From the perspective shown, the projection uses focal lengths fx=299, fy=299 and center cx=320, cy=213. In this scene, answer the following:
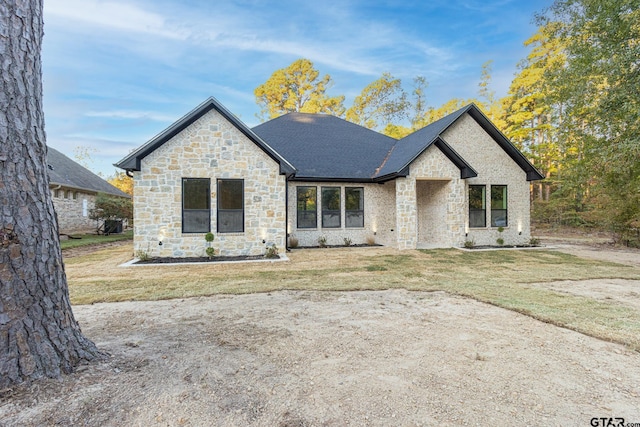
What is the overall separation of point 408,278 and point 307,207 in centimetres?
690

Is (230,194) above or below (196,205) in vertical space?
above

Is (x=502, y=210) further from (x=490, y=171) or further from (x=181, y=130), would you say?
(x=181, y=130)

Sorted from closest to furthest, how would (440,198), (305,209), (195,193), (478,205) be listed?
(195,193) < (440,198) < (305,209) < (478,205)

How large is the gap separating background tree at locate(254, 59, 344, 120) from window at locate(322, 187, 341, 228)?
15.7 m

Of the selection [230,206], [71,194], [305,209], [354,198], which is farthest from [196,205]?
[71,194]

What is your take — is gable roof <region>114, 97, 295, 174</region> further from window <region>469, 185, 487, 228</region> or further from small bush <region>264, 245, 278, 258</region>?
window <region>469, 185, 487, 228</region>

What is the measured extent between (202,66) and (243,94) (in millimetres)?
9265

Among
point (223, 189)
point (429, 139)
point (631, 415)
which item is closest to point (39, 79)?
point (631, 415)

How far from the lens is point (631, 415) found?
2.21 meters

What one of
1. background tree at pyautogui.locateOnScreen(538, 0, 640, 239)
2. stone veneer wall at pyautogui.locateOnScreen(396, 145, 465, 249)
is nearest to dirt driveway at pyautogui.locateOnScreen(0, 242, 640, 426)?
stone veneer wall at pyautogui.locateOnScreen(396, 145, 465, 249)

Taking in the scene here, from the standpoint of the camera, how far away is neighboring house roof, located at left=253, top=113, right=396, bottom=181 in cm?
1320

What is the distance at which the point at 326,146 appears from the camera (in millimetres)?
14844

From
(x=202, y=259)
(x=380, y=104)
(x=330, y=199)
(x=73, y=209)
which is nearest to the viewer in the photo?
(x=202, y=259)

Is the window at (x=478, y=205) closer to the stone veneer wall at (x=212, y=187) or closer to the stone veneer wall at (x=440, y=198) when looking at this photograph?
the stone veneer wall at (x=440, y=198)
